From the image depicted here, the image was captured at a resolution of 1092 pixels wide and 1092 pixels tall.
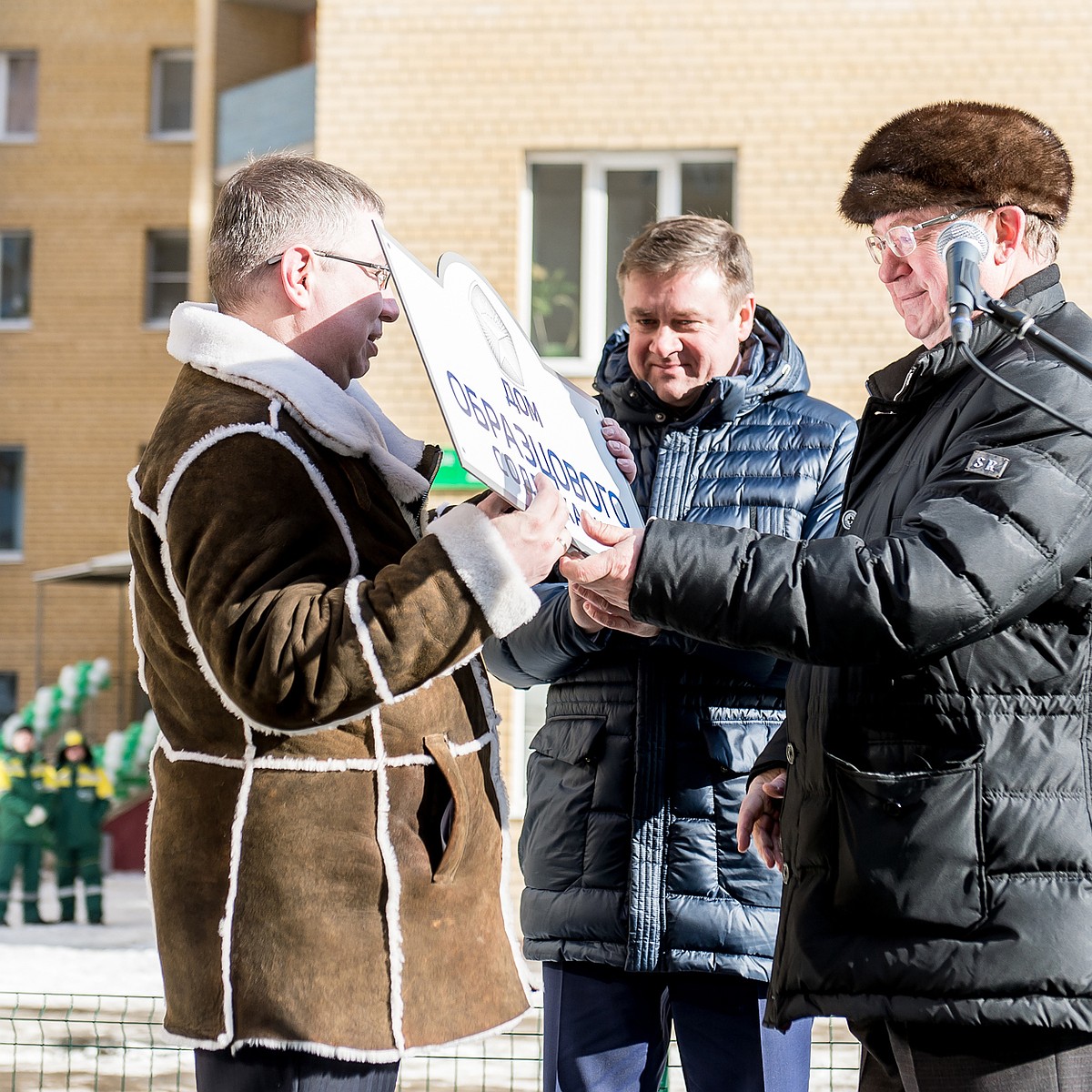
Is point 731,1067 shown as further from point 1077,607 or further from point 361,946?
point 1077,607

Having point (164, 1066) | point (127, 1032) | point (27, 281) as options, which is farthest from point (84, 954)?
point (27, 281)

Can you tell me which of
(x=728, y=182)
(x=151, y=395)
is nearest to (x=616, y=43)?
(x=728, y=182)

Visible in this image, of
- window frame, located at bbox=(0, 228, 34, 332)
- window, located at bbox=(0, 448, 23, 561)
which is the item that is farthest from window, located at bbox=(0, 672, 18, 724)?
window frame, located at bbox=(0, 228, 34, 332)

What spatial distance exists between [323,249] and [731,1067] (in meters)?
1.80

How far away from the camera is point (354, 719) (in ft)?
7.71

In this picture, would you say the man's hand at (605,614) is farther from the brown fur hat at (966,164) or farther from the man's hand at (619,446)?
the brown fur hat at (966,164)

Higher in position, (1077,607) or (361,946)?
(1077,607)

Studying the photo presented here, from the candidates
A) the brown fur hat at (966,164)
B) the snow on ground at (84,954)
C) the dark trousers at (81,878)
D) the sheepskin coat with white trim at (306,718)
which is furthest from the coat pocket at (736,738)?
the dark trousers at (81,878)

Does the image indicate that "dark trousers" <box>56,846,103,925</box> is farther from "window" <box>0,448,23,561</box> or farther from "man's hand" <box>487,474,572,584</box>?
"man's hand" <box>487,474,572,584</box>

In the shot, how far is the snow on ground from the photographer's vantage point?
1024 cm

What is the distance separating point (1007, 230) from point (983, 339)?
212mm

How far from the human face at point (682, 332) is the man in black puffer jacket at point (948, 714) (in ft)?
3.33

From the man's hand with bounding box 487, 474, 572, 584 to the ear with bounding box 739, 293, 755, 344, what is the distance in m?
1.36

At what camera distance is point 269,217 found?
249 centimetres
